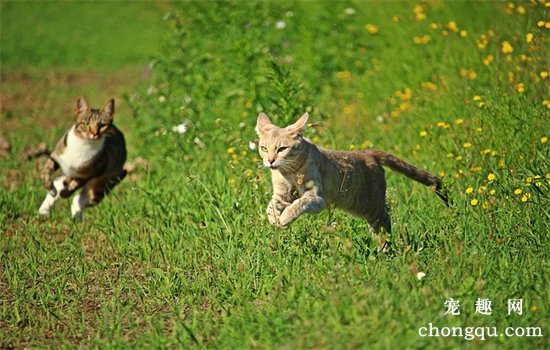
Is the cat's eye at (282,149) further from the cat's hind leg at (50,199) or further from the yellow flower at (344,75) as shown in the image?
the yellow flower at (344,75)

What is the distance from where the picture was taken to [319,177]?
20.2ft

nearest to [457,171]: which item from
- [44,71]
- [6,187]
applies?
[6,187]

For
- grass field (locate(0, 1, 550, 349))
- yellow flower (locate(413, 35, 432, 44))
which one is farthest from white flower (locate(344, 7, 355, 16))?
yellow flower (locate(413, 35, 432, 44))

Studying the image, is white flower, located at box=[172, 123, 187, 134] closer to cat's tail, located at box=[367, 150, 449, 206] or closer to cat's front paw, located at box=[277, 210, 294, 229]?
cat's tail, located at box=[367, 150, 449, 206]

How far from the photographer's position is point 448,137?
8.34 meters

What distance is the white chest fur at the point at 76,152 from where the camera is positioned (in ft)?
27.2

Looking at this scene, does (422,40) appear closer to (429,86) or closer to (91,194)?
(429,86)

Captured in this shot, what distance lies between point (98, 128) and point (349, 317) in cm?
398

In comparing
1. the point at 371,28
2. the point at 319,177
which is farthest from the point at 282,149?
the point at 371,28

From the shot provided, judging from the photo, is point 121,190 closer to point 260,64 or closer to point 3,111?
point 260,64

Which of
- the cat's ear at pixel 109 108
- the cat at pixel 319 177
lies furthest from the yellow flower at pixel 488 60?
the cat's ear at pixel 109 108

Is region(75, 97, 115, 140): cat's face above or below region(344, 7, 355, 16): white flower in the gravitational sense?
above

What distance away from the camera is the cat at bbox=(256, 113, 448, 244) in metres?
5.96

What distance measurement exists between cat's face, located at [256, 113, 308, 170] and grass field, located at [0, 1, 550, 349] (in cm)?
54
